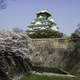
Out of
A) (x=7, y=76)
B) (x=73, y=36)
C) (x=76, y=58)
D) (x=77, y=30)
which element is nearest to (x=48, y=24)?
(x=77, y=30)

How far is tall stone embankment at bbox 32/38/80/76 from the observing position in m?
24.3

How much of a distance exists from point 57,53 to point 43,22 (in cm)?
1984

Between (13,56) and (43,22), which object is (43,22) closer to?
(43,22)

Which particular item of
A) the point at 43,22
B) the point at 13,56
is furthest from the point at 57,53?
the point at 43,22

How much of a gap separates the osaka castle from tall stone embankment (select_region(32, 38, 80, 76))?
51.1 feet

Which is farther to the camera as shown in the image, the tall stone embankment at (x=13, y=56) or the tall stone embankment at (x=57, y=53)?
the tall stone embankment at (x=57, y=53)

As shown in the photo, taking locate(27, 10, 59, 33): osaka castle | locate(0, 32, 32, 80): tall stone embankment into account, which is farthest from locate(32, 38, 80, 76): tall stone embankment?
locate(27, 10, 59, 33): osaka castle

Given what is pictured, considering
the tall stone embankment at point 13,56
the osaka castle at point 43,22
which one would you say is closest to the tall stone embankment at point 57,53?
the tall stone embankment at point 13,56

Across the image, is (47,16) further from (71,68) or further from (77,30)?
(71,68)

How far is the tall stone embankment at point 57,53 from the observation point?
2431cm

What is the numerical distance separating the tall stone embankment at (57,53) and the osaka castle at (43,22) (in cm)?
1558

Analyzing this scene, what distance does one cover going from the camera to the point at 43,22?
45.1m

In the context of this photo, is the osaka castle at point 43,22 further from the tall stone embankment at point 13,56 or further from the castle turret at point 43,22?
the tall stone embankment at point 13,56

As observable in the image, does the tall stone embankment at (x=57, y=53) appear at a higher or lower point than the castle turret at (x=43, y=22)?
lower
